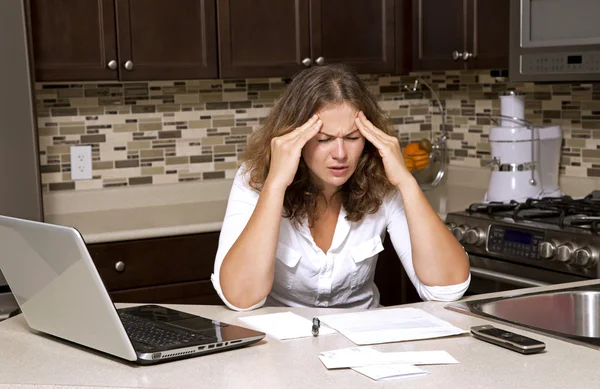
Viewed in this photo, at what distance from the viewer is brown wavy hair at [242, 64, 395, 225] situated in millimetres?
2383

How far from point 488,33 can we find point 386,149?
1.53 metres

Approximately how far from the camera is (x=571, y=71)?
3.23m

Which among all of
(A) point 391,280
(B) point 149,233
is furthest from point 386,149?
(A) point 391,280

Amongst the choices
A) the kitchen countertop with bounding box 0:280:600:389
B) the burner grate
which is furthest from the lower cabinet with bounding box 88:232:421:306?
the kitchen countertop with bounding box 0:280:600:389

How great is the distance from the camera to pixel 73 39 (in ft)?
11.0

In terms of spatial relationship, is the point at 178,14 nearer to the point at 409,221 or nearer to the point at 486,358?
the point at 409,221

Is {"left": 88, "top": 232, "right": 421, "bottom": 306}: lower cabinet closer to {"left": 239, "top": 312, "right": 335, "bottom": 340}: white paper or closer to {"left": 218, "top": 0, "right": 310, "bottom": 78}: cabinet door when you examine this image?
{"left": 218, "top": 0, "right": 310, "bottom": 78}: cabinet door

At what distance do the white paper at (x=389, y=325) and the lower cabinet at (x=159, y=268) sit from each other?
1.40m

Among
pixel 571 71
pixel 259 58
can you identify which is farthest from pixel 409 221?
pixel 259 58

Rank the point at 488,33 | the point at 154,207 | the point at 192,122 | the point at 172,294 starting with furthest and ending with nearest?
the point at 192,122 < the point at 154,207 < the point at 488,33 < the point at 172,294

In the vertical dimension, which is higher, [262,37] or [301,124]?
[262,37]

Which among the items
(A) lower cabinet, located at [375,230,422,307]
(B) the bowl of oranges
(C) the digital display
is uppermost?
(B) the bowl of oranges

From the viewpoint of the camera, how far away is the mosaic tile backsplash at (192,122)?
373cm

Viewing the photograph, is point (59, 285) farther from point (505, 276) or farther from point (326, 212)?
point (505, 276)
